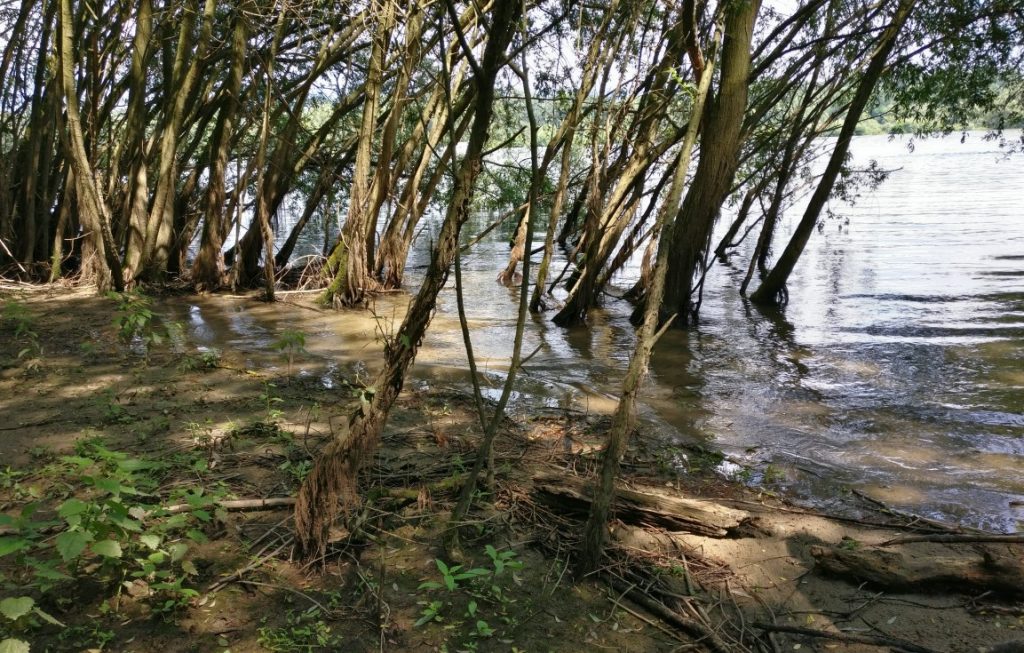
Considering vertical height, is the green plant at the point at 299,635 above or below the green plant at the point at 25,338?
below

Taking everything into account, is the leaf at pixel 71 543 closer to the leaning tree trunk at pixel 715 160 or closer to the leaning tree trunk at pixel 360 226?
the leaning tree trunk at pixel 715 160

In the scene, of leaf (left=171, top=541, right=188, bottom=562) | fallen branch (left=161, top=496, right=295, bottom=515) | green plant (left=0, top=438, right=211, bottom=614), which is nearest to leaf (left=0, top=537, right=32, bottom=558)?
green plant (left=0, top=438, right=211, bottom=614)

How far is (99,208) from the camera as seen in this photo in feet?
26.7

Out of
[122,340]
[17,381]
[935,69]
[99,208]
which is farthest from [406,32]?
[935,69]

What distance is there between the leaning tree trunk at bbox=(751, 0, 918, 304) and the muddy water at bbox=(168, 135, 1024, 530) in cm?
44

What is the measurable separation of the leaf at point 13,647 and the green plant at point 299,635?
70 cm

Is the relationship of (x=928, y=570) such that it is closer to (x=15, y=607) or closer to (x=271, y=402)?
(x=15, y=607)

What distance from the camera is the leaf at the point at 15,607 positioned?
6.91 ft

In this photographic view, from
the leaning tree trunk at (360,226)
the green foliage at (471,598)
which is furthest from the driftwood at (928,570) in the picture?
the leaning tree trunk at (360,226)

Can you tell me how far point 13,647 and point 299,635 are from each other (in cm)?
85

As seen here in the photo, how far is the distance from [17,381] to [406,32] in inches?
225

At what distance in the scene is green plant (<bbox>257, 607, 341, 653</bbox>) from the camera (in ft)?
8.13

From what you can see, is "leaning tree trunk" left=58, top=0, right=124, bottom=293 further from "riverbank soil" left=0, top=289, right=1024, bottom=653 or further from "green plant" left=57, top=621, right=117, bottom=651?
"green plant" left=57, top=621, right=117, bottom=651

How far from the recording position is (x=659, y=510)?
3396 millimetres
